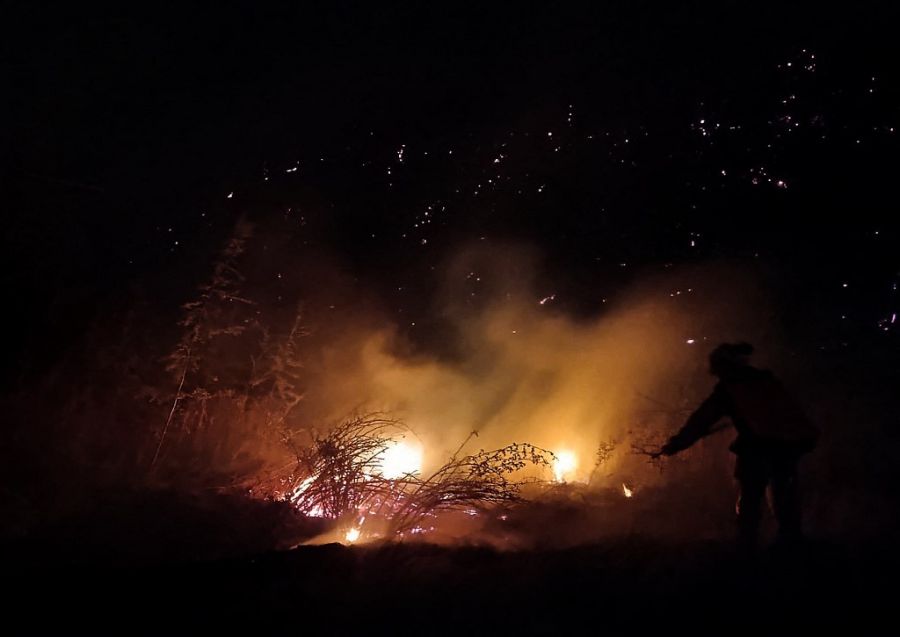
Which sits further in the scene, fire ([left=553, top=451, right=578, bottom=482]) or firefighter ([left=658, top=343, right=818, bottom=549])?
fire ([left=553, top=451, right=578, bottom=482])

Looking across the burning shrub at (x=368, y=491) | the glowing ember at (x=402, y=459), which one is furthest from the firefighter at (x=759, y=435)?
the glowing ember at (x=402, y=459)

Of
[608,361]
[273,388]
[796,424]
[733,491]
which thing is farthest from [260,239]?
[796,424]

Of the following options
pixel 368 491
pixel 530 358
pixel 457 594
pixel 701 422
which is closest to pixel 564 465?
pixel 530 358

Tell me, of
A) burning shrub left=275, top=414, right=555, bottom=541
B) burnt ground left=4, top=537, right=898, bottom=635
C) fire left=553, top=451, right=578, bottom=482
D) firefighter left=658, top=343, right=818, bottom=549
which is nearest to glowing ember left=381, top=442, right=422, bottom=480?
burning shrub left=275, top=414, right=555, bottom=541

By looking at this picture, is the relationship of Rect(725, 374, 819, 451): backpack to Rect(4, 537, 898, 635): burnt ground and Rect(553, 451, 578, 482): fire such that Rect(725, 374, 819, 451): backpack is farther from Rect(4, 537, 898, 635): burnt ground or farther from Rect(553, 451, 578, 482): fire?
Rect(553, 451, 578, 482): fire

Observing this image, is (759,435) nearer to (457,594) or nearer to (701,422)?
(701,422)

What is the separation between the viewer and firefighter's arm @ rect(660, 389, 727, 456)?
499 centimetres

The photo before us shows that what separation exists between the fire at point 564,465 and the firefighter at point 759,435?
3425 millimetres

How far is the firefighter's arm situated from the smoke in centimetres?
323

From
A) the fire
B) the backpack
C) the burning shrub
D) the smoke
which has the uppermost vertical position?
the smoke

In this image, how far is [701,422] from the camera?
16.6 feet

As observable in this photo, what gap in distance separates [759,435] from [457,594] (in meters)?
2.33

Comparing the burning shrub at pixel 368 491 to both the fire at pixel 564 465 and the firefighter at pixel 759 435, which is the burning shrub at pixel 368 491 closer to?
the firefighter at pixel 759 435

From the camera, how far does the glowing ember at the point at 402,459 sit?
24.5 ft
